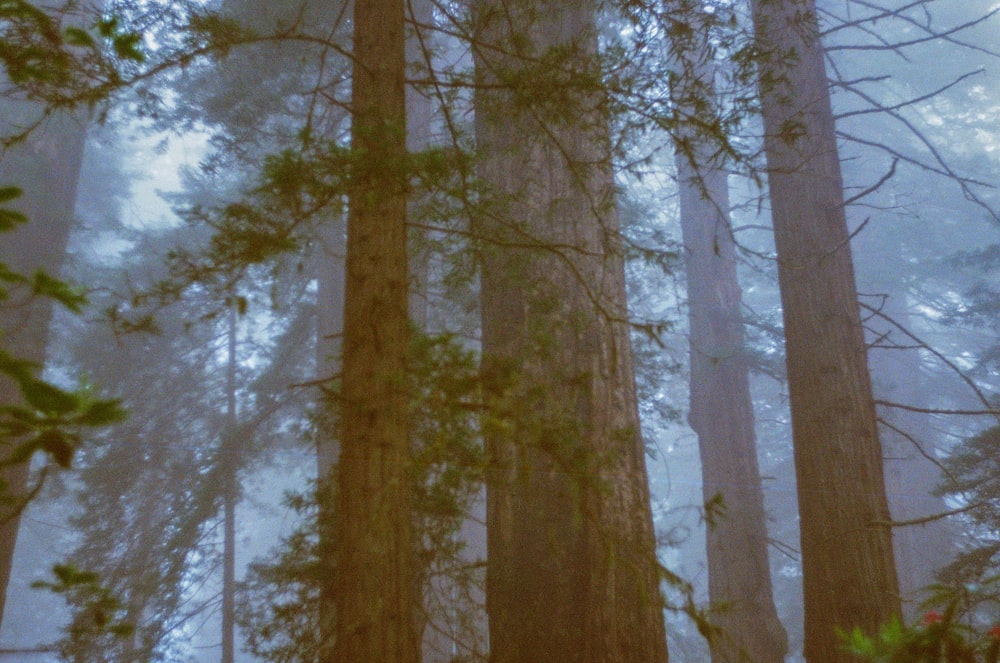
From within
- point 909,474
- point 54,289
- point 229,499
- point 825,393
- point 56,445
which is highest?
point 909,474

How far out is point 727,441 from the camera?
1266cm

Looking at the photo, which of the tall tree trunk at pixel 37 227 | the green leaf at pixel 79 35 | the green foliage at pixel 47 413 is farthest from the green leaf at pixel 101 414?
the tall tree trunk at pixel 37 227

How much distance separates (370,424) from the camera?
8.57 feet

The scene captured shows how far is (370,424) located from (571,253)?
2.70 m

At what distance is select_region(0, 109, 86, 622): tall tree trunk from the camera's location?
8406mm

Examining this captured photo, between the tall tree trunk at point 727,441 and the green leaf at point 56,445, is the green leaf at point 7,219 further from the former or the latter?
the tall tree trunk at point 727,441

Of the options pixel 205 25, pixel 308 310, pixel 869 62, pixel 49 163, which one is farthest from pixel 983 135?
pixel 205 25

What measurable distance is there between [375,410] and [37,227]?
9.81 m

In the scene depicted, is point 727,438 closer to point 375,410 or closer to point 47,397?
point 375,410

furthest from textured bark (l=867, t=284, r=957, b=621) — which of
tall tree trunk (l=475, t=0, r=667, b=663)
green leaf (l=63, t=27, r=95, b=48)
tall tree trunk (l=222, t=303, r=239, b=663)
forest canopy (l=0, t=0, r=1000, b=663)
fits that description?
green leaf (l=63, t=27, r=95, b=48)

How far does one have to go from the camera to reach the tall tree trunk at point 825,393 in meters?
5.29

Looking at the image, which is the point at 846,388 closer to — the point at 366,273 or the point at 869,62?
the point at 366,273

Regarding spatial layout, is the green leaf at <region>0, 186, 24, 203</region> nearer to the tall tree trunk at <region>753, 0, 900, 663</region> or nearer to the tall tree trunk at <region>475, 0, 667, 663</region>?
the tall tree trunk at <region>475, 0, 667, 663</region>

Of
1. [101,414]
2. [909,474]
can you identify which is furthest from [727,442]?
[909,474]
